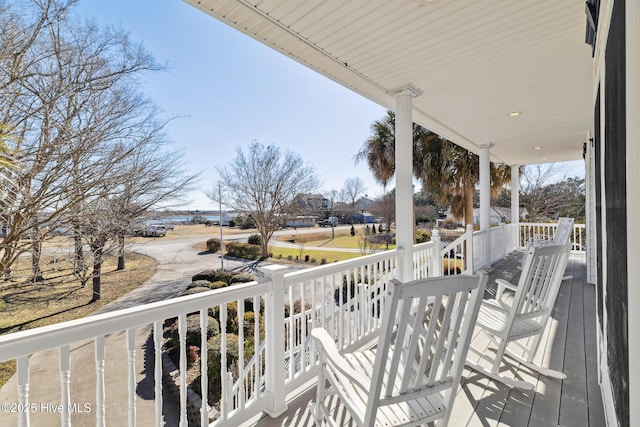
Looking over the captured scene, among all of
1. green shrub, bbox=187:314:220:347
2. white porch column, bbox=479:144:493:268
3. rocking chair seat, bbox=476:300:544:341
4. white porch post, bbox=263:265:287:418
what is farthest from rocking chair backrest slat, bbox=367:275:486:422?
white porch column, bbox=479:144:493:268

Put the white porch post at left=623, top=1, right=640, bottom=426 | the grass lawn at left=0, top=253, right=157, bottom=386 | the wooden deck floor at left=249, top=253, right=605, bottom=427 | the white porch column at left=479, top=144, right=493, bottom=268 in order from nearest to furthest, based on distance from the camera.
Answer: the white porch post at left=623, top=1, right=640, bottom=426, the wooden deck floor at left=249, top=253, right=605, bottom=427, the grass lawn at left=0, top=253, right=157, bottom=386, the white porch column at left=479, top=144, right=493, bottom=268

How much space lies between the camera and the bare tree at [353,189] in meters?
14.0

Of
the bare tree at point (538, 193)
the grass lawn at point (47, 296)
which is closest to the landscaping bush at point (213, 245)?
the grass lawn at point (47, 296)

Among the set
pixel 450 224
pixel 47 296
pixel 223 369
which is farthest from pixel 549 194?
pixel 47 296

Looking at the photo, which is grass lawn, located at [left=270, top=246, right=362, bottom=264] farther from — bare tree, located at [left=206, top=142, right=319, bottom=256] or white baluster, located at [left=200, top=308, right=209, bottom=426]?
white baluster, located at [left=200, top=308, right=209, bottom=426]

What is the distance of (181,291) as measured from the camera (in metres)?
8.81

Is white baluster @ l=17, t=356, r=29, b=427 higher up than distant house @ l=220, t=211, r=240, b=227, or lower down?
lower down

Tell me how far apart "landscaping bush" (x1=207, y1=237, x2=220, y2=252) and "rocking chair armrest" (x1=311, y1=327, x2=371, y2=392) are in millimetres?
11058

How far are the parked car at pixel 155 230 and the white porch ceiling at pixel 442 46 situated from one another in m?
6.87

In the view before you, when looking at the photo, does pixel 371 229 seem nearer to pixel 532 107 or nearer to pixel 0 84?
pixel 532 107

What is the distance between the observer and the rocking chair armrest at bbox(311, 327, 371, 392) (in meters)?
1.32

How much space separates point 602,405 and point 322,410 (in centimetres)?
181

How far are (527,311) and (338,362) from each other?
175cm

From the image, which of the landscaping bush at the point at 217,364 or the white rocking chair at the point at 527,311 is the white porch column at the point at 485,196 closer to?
the white rocking chair at the point at 527,311
